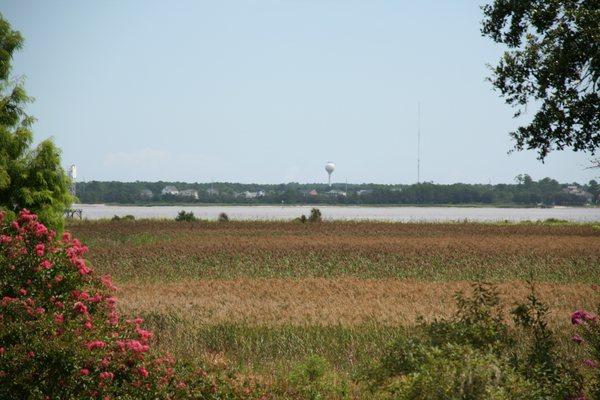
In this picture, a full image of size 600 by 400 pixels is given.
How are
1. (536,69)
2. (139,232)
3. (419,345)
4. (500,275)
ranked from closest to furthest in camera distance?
(419,345), (536,69), (500,275), (139,232)

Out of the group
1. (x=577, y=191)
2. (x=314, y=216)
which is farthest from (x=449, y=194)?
(x=314, y=216)

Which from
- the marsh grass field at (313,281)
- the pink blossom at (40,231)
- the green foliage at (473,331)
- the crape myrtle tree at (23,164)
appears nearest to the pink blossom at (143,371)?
the marsh grass field at (313,281)

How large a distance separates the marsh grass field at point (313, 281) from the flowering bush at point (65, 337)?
4.93 ft

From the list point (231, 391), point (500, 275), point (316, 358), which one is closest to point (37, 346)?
point (231, 391)

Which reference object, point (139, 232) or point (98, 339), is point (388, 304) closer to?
point (98, 339)

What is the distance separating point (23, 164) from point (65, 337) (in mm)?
24218

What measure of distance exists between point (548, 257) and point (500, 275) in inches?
218

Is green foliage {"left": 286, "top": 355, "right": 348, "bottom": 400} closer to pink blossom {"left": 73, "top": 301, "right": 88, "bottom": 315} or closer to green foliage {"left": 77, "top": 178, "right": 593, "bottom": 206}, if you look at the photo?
pink blossom {"left": 73, "top": 301, "right": 88, "bottom": 315}

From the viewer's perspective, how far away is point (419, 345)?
1150 centimetres

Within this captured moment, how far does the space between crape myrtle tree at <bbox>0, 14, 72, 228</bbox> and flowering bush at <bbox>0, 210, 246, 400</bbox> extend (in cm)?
1957

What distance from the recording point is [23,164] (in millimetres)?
32281

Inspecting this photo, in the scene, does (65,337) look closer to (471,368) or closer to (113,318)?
(113,318)

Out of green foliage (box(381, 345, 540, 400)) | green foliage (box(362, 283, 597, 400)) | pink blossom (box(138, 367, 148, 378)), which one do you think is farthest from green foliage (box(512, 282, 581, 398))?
pink blossom (box(138, 367, 148, 378))

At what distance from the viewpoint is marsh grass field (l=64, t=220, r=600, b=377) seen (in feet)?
52.1
